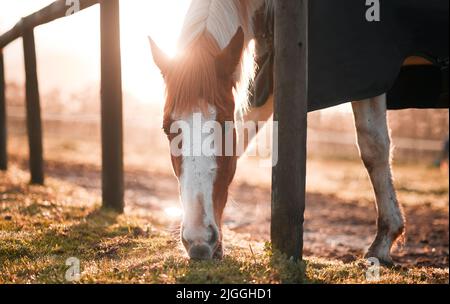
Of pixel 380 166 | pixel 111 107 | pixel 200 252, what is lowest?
pixel 200 252

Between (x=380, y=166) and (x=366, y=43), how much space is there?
1.19 meters

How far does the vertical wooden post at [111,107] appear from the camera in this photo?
19.6 ft

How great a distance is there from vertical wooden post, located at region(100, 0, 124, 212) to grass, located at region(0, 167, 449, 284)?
0.29m

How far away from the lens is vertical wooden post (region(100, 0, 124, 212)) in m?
5.98

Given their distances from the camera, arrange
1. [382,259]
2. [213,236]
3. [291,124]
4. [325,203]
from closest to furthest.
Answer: [213,236] → [291,124] → [382,259] → [325,203]


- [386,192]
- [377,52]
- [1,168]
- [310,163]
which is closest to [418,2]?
[377,52]

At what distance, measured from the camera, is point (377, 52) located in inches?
165

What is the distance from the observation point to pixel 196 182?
3.25m

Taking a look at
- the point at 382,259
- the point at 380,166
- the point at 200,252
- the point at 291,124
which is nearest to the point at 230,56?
the point at 291,124

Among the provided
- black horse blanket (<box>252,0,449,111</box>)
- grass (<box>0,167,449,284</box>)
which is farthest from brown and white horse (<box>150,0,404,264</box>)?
black horse blanket (<box>252,0,449,111</box>)

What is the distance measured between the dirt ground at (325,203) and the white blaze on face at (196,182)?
76 cm

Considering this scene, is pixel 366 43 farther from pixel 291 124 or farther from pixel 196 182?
pixel 196 182
